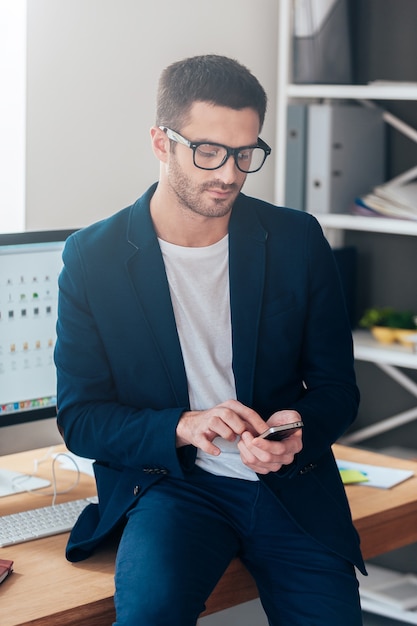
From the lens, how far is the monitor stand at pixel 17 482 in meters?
2.02

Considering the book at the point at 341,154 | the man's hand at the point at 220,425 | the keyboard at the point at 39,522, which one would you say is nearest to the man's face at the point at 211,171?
the man's hand at the point at 220,425

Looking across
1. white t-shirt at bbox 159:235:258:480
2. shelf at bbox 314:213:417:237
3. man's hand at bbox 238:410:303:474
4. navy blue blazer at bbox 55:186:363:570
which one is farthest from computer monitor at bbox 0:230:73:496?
shelf at bbox 314:213:417:237

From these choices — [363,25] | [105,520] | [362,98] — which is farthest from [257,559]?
[363,25]

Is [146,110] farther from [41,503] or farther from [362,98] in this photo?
[41,503]

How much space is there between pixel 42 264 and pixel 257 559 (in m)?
0.72

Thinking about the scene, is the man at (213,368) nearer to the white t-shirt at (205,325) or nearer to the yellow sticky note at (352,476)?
the white t-shirt at (205,325)

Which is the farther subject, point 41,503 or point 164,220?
point 41,503

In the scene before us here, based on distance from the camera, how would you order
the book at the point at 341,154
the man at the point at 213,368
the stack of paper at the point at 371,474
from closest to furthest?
1. the man at the point at 213,368
2. the stack of paper at the point at 371,474
3. the book at the point at 341,154

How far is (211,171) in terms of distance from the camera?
173cm

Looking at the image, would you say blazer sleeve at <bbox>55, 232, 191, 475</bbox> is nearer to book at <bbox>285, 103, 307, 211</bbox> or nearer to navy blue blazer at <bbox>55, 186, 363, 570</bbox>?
navy blue blazer at <bbox>55, 186, 363, 570</bbox>

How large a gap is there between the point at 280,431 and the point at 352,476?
538mm

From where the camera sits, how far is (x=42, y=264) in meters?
2.02

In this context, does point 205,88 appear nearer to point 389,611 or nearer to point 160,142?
point 160,142

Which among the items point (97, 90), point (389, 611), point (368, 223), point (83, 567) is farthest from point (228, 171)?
point (389, 611)
